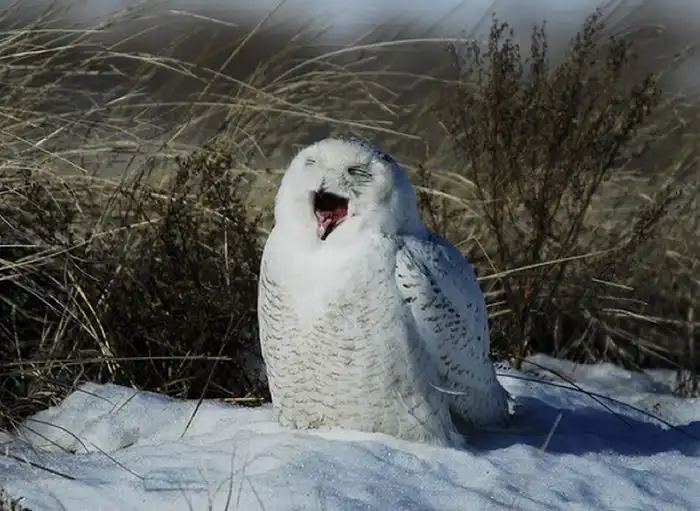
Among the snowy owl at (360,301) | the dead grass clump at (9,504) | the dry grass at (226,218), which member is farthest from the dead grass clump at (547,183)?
the dead grass clump at (9,504)

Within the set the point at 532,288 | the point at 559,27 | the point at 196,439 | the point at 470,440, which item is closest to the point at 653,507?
the point at 470,440

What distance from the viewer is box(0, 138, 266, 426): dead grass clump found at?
4.16m

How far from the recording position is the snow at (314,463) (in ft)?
9.80

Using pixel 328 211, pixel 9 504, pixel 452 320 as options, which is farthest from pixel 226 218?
pixel 9 504

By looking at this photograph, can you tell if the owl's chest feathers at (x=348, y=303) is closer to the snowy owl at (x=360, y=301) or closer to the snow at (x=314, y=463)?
the snowy owl at (x=360, y=301)

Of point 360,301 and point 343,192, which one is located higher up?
point 343,192

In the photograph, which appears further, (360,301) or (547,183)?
(547,183)

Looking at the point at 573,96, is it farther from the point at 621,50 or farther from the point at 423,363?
the point at 423,363

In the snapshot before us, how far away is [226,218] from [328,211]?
118 centimetres

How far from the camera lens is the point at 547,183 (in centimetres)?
475

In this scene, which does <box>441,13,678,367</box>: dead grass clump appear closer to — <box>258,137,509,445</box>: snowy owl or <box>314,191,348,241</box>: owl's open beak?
<box>258,137,509,445</box>: snowy owl

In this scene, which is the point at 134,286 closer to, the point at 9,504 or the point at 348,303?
the point at 348,303

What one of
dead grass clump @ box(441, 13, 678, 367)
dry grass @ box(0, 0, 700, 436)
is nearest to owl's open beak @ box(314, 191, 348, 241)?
dry grass @ box(0, 0, 700, 436)

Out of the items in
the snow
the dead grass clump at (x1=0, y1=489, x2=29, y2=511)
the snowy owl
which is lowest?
the snow
